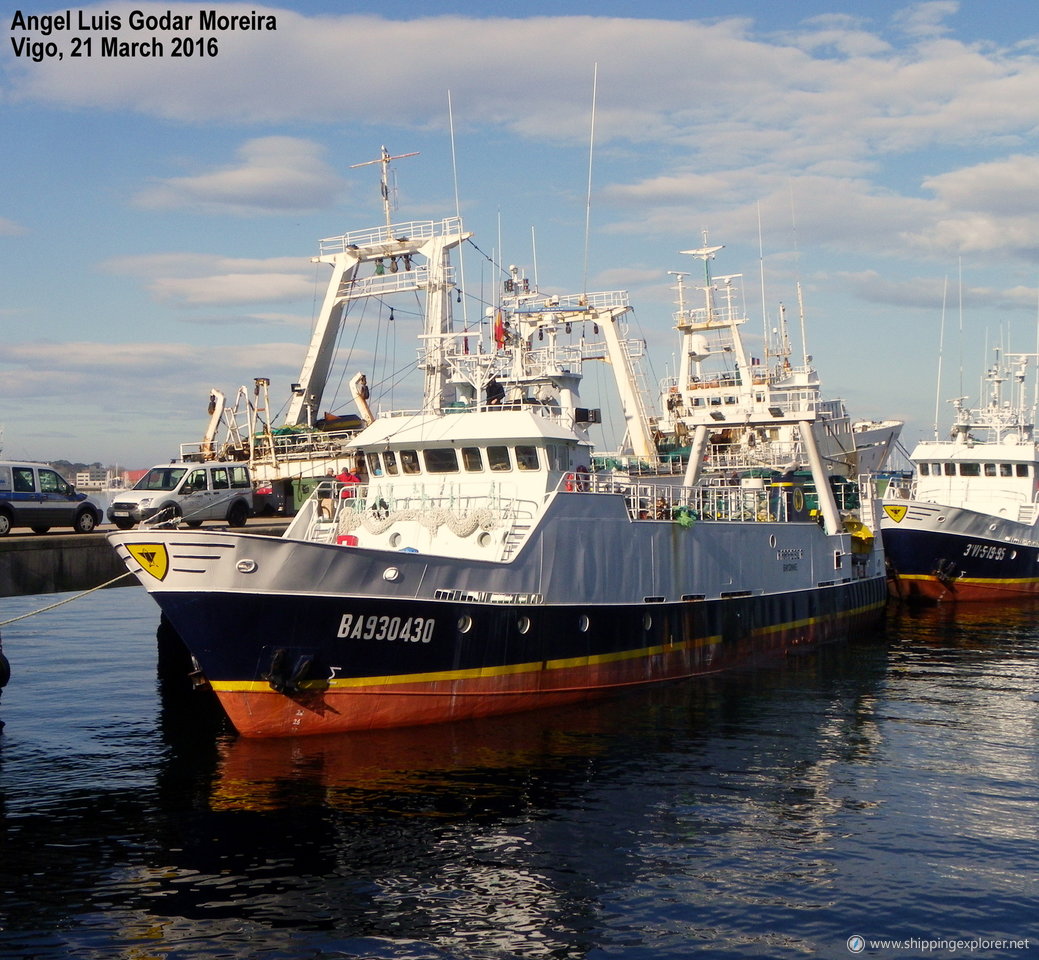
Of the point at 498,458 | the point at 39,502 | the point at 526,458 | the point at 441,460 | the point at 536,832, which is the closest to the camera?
the point at 536,832

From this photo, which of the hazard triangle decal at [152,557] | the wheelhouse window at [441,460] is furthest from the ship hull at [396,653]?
the wheelhouse window at [441,460]

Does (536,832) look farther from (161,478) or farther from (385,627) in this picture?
(161,478)

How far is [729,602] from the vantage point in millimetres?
28797

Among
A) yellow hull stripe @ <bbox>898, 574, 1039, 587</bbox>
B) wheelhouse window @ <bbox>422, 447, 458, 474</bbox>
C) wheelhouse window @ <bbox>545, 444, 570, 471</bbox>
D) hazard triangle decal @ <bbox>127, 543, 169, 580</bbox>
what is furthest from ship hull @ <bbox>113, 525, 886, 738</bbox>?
yellow hull stripe @ <bbox>898, 574, 1039, 587</bbox>

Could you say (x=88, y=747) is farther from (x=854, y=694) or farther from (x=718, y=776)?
(x=854, y=694)

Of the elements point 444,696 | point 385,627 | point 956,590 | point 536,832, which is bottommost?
point 536,832

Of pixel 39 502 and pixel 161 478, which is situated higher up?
pixel 161 478

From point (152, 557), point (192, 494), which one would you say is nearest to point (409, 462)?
point (152, 557)

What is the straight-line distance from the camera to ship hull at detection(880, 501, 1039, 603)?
43469 millimetres

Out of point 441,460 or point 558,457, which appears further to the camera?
point 441,460

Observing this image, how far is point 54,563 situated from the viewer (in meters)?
24.3

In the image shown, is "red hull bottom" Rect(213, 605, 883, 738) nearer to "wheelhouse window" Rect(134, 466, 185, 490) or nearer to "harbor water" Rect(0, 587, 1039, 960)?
"harbor water" Rect(0, 587, 1039, 960)

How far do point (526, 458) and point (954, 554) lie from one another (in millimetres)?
27098

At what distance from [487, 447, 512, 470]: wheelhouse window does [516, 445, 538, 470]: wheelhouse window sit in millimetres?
278
